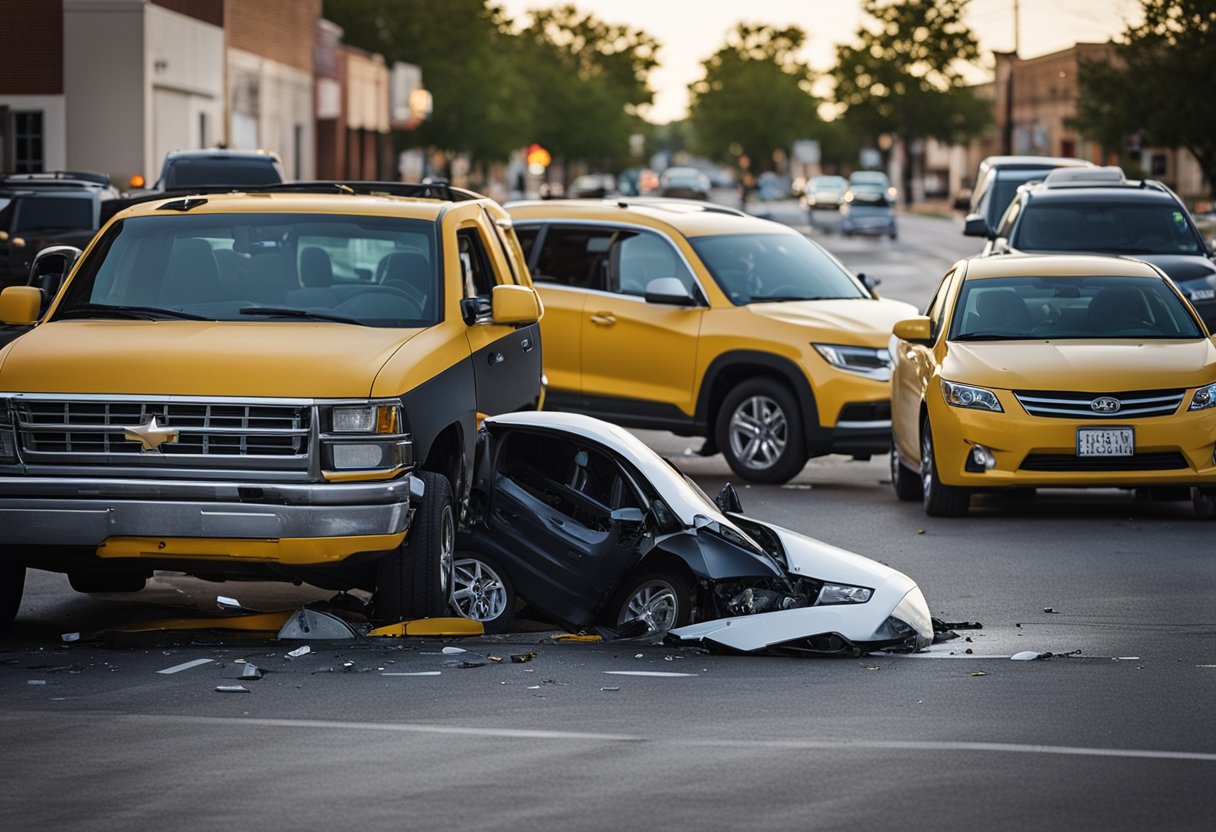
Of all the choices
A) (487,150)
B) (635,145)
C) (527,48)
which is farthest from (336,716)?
(635,145)

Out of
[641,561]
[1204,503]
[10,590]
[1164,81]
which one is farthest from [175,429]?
[1164,81]

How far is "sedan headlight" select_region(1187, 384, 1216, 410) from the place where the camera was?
14102 mm

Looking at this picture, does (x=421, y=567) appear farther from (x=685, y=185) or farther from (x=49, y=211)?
(x=685, y=185)

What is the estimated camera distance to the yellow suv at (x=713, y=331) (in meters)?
16.5

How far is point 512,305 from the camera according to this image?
1112 cm

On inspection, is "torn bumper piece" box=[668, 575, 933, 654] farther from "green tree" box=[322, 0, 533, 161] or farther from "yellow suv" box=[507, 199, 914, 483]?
"green tree" box=[322, 0, 533, 161]

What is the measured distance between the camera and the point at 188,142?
56.2 metres

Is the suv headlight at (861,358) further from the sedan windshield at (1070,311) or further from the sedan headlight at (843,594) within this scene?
the sedan headlight at (843,594)

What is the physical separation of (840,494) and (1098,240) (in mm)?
7048

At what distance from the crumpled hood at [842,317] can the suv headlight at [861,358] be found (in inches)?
1.9

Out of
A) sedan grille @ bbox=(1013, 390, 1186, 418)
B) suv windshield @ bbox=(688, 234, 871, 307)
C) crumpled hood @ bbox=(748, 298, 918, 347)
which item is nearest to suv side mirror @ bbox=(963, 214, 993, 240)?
suv windshield @ bbox=(688, 234, 871, 307)

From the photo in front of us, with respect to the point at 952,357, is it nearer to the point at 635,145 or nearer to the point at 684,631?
the point at 684,631

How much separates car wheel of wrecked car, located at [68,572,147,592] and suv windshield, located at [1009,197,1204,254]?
499 inches

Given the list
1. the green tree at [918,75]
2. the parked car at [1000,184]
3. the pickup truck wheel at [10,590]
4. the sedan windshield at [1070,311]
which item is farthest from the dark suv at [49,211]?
the green tree at [918,75]
